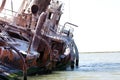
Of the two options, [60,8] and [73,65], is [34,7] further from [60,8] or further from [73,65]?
[73,65]

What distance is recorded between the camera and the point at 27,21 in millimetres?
24328

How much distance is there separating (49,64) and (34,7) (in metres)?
5.45

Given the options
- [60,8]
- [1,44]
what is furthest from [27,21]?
[60,8]

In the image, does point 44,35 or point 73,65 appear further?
point 73,65

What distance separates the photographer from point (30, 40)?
784 inches

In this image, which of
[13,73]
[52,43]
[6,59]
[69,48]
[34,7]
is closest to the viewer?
[6,59]

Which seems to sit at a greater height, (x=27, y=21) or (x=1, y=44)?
(x=27, y=21)

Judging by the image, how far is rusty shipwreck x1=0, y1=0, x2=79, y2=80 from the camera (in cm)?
1803

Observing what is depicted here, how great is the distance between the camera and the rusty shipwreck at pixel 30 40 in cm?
1803

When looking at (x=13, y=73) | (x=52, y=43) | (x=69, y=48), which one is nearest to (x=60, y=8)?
(x=69, y=48)

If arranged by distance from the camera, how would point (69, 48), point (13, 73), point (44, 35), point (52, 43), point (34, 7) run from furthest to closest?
point (69, 48)
point (52, 43)
point (44, 35)
point (34, 7)
point (13, 73)

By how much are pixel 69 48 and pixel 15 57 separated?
18.3 meters

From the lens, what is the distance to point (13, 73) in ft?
64.7

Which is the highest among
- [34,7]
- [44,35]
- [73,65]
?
[34,7]
